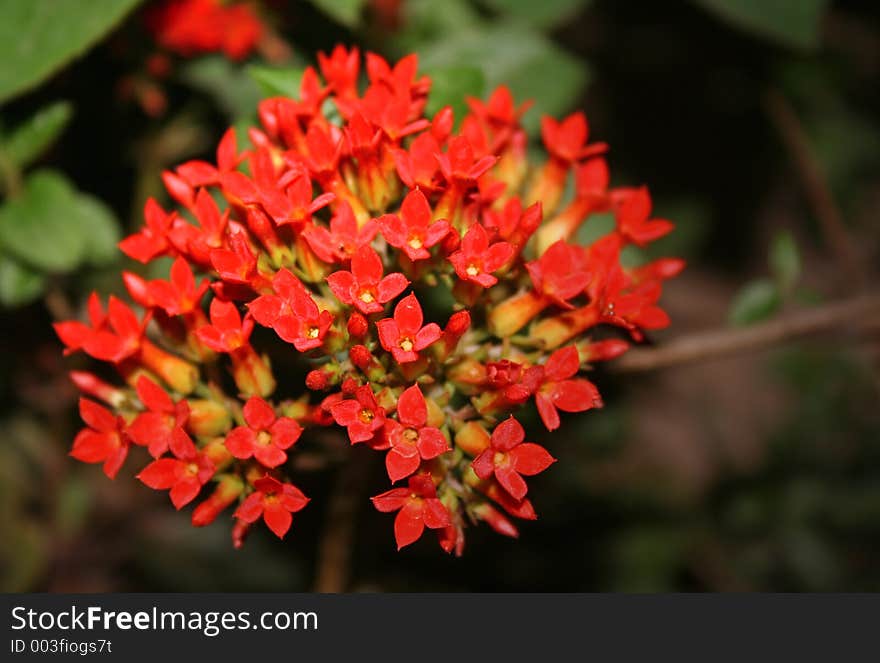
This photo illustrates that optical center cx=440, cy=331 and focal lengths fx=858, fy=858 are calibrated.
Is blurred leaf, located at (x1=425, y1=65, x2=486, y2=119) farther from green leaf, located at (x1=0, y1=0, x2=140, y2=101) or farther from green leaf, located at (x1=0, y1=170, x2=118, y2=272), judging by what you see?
green leaf, located at (x1=0, y1=170, x2=118, y2=272)

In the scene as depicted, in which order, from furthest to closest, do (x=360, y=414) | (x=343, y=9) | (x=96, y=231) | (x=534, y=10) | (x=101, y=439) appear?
(x=534, y=10) < (x=96, y=231) < (x=343, y=9) < (x=101, y=439) < (x=360, y=414)

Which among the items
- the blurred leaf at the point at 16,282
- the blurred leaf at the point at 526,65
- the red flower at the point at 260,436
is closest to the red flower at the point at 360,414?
the red flower at the point at 260,436

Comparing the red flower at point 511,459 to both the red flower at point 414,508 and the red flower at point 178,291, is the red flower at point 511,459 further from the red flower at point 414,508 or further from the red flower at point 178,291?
the red flower at point 178,291

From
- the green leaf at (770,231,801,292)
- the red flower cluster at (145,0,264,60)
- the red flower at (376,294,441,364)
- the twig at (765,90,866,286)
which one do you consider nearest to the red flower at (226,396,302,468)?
the red flower at (376,294,441,364)

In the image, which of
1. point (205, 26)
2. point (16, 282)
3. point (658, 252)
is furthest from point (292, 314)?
point (658, 252)

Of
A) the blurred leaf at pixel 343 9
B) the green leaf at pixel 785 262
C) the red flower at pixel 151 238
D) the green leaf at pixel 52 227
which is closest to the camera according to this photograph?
the red flower at pixel 151 238

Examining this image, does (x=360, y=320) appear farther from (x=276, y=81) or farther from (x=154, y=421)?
(x=276, y=81)

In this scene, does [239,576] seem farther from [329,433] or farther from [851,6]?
[851,6]
